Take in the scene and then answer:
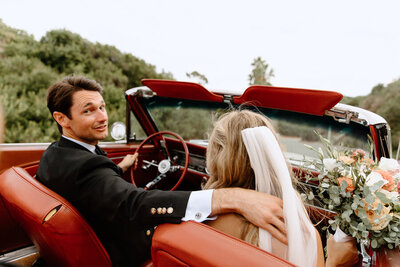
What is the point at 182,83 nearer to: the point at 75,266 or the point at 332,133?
the point at 332,133

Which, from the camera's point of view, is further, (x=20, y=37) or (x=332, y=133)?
(x=20, y=37)

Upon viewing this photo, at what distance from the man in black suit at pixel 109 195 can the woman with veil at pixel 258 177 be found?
50 millimetres

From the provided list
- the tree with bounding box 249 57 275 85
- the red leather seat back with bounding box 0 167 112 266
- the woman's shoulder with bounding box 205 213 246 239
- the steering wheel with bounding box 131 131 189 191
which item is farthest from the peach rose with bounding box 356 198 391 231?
the tree with bounding box 249 57 275 85

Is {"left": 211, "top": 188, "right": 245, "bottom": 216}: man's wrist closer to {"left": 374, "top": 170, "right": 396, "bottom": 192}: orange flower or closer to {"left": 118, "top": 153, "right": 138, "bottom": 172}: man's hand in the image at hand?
{"left": 374, "top": 170, "right": 396, "bottom": 192}: orange flower

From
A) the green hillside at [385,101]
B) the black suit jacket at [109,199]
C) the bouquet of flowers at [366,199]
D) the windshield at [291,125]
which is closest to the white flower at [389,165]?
the bouquet of flowers at [366,199]

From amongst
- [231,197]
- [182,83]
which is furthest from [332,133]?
[231,197]

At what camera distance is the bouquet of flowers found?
1159 millimetres

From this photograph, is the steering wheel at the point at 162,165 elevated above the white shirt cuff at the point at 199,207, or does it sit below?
below

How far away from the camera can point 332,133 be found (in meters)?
2.15

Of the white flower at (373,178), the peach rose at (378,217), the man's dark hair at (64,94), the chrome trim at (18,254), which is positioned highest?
the man's dark hair at (64,94)

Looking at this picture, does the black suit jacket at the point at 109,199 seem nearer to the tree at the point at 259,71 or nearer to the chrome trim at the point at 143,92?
the chrome trim at the point at 143,92

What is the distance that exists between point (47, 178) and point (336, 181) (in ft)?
5.20

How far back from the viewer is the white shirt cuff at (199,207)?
104 centimetres

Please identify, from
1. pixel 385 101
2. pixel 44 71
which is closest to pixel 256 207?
pixel 44 71
